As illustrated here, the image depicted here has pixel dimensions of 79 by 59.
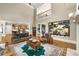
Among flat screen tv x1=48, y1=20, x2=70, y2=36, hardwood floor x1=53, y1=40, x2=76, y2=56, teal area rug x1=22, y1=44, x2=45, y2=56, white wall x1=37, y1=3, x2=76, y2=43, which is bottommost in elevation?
teal area rug x1=22, y1=44, x2=45, y2=56

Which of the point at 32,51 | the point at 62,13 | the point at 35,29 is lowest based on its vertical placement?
the point at 32,51

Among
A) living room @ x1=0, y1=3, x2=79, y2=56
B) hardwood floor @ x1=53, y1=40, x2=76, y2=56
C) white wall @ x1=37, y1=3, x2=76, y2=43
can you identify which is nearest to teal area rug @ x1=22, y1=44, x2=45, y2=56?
living room @ x1=0, y1=3, x2=79, y2=56

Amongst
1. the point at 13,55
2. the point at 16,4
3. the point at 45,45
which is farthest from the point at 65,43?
the point at 16,4

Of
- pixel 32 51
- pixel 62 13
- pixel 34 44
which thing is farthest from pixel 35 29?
pixel 62 13

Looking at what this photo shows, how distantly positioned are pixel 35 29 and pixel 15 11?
15.1 inches

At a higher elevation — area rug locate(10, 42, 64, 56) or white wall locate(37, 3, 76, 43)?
white wall locate(37, 3, 76, 43)

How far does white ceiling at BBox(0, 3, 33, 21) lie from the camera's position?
204 cm

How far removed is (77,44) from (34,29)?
25.1 inches

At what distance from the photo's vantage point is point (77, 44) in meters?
2.00

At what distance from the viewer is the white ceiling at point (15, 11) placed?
2.04m

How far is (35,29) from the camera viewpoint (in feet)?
6.78

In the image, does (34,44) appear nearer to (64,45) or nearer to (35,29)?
(35,29)

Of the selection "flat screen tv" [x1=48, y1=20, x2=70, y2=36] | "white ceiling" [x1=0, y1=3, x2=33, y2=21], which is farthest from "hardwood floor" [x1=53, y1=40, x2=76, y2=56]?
"white ceiling" [x1=0, y1=3, x2=33, y2=21]

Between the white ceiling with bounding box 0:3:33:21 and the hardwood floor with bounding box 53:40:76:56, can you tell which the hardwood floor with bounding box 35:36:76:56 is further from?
the white ceiling with bounding box 0:3:33:21
